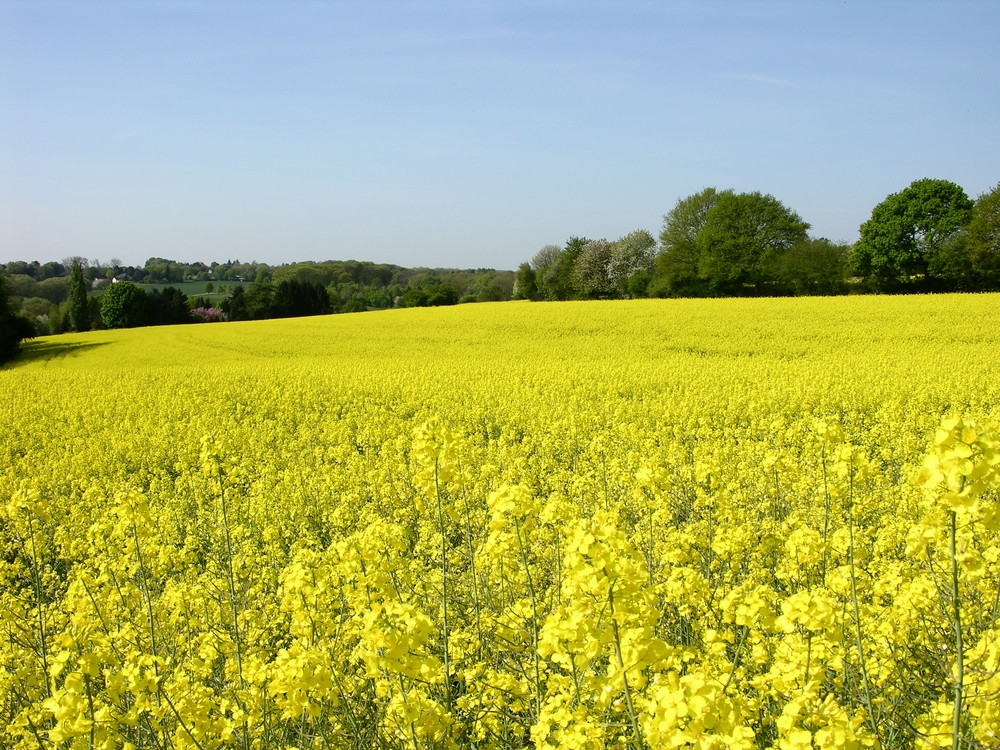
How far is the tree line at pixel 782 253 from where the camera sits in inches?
1435

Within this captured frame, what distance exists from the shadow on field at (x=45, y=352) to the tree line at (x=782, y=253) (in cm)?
3656

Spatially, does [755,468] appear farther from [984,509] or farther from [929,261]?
[929,261]

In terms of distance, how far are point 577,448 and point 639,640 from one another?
26.1 ft

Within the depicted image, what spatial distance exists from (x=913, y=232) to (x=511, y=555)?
4502cm

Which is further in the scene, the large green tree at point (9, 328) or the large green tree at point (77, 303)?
the large green tree at point (77, 303)

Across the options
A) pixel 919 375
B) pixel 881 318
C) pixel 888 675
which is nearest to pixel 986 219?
pixel 881 318

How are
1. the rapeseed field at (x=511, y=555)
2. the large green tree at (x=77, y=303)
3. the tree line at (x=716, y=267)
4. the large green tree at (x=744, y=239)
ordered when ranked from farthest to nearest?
1. the large green tree at (x=77, y=303)
2. the large green tree at (x=744, y=239)
3. the tree line at (x=716, y=267)
4. the rapeseed field at (x=511, y=555)

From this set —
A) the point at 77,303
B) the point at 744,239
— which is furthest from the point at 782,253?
the point at 77,303

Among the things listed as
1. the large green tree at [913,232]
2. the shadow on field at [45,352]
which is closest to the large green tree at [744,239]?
the large green tree at [913,232]

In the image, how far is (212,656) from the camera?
374 centimetres

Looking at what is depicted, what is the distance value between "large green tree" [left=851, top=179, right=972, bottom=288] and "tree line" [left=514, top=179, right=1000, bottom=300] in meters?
0.06

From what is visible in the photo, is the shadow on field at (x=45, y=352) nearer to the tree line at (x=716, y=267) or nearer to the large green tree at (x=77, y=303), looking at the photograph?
the tree line at (x=716, y=267)

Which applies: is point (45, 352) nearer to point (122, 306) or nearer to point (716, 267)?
point (122, 306)

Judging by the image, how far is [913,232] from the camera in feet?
129
